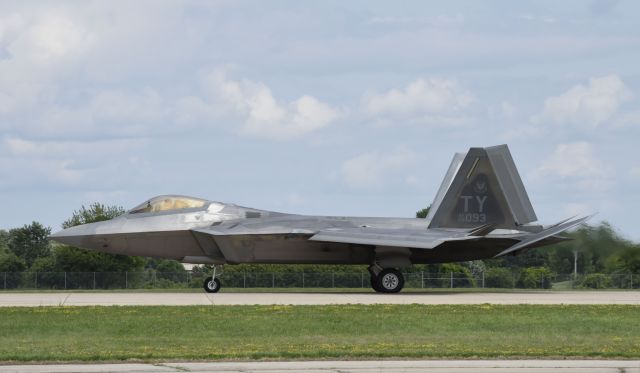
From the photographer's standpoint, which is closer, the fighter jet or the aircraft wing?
the aircraft wing

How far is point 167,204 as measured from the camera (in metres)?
32.9

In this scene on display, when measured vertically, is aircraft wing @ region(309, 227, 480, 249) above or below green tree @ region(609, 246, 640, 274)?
above

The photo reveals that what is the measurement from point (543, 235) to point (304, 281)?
1411cm

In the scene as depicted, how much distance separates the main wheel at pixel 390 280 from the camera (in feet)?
108

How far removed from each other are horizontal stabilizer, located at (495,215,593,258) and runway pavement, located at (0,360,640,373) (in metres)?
18.1

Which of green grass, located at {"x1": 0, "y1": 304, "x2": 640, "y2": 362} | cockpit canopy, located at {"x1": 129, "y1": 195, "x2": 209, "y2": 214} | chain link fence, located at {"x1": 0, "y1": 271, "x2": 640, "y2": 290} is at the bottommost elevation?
green grass, located at {"x1": 0, "y1": 304, "x2": 640, "y2": 362}

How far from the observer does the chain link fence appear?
1673 inches

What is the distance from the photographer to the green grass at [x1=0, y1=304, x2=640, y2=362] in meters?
15.8

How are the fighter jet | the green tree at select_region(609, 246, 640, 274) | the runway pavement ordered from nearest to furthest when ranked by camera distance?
1. the runway pavement
2. the fighter jet
3. the green tree at select_region(609, 246, 640, 274)

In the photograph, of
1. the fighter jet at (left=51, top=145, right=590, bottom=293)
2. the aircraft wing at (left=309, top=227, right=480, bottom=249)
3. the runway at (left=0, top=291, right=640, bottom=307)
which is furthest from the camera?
the fighter jet at (left=51, top=145, right=590, bottom=293)

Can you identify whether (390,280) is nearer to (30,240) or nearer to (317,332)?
(317,332)

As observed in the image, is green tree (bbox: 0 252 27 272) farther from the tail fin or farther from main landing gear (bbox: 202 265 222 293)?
the tail fin

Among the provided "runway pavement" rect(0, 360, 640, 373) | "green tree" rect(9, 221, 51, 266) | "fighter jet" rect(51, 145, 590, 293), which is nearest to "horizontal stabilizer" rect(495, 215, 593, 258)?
"fighter jet" rect(51, 145, 590, 293)

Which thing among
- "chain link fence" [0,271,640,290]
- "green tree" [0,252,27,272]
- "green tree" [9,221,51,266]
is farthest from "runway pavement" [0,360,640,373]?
"green tree" [9,221,51,266]
